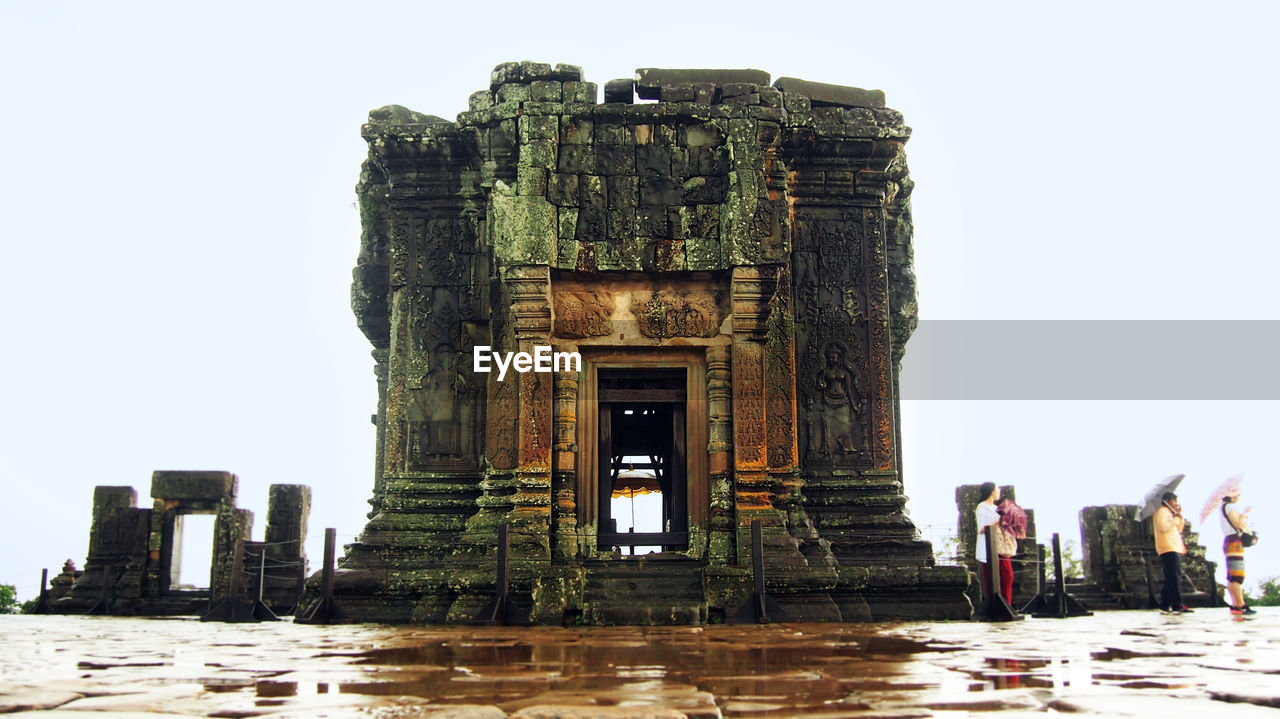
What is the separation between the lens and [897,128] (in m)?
12.3

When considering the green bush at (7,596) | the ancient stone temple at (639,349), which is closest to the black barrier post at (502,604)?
the ancient stone temple at (639,349)

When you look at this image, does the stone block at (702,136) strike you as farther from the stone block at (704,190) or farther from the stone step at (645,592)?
the stone step at (645,592)

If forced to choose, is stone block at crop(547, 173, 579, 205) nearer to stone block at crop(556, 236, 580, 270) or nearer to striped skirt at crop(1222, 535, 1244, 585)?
stone block at crop(556, 236, 580, 270)

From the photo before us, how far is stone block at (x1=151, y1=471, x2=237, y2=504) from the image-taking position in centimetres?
1870

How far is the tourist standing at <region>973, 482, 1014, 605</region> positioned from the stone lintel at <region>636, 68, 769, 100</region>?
499cm

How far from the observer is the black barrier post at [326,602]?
394 inches

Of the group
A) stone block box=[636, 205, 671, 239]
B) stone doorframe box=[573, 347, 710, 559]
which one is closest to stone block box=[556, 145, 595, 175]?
stone block box=[636, 205, 671, 239]

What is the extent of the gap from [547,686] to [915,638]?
364 centimetres

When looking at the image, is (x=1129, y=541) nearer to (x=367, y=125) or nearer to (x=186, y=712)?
(x=367, y=125)

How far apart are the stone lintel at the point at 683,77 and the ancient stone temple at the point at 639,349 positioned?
0.02 m

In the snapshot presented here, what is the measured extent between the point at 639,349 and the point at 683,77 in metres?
3.04

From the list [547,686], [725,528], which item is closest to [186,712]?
[547,686]

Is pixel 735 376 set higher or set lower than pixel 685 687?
higher

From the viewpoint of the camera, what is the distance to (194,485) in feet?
61.4
